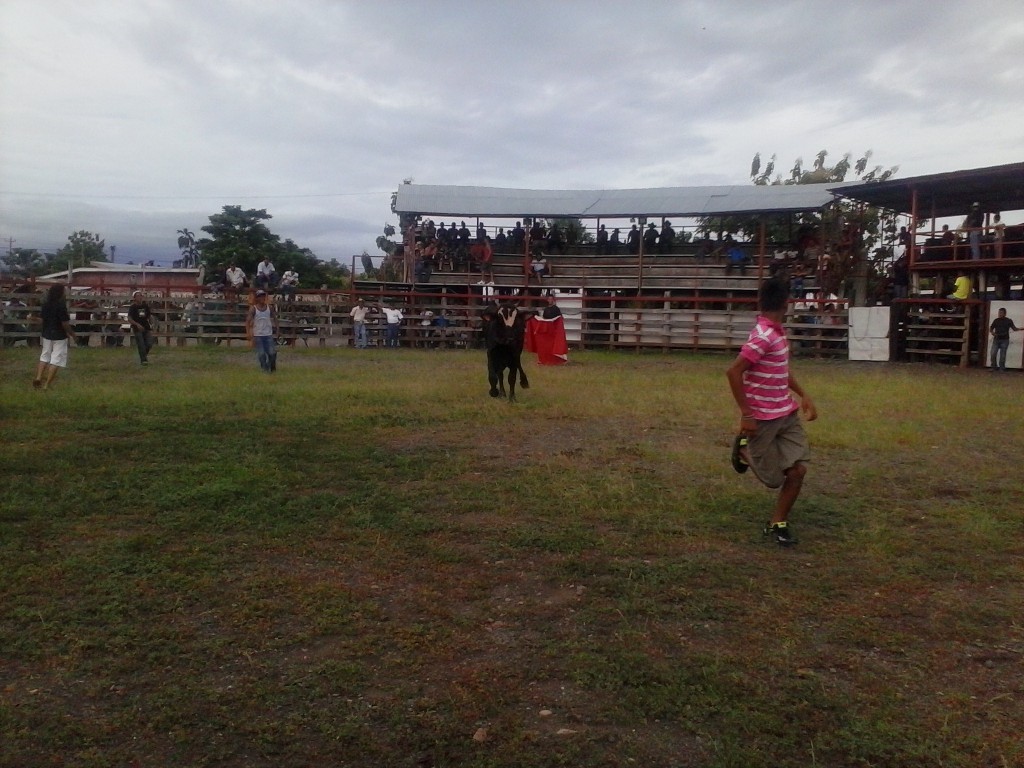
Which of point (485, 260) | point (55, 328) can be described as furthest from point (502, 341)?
point (485, 260)

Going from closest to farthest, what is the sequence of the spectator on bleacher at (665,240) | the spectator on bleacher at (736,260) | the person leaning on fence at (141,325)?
the person leaning on fence at (141,325) → the spectator on bleacher at (736,260) → the spectator on bleacher at (665,240)

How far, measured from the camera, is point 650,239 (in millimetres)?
30641

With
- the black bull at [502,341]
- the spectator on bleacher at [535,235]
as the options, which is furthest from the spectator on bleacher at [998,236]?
the black bull at [502,341]

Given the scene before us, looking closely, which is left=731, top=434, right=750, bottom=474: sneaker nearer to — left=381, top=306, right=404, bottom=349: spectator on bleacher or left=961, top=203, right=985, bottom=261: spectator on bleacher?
left=961, top=203, right=985, bottom=261: spectator on bleacher

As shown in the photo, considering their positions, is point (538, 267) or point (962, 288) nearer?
point (962, 288)

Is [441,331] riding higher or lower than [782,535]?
higher

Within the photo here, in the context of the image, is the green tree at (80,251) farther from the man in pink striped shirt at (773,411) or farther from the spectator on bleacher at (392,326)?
the man in pink striped shirt at (773,411)

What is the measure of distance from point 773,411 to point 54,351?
1113 centimetres

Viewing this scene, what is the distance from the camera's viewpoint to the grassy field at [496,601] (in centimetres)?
344

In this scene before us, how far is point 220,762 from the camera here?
324cm

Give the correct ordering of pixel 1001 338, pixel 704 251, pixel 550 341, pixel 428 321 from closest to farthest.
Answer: pixel 1001 338 < pixel 550 341 < pixel 428 321 < pixel 704 251

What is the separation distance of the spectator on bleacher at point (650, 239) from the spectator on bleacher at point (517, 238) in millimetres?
4321

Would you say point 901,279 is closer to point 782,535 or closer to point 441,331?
point 441,331

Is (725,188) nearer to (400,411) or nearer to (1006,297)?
(1006,297)
